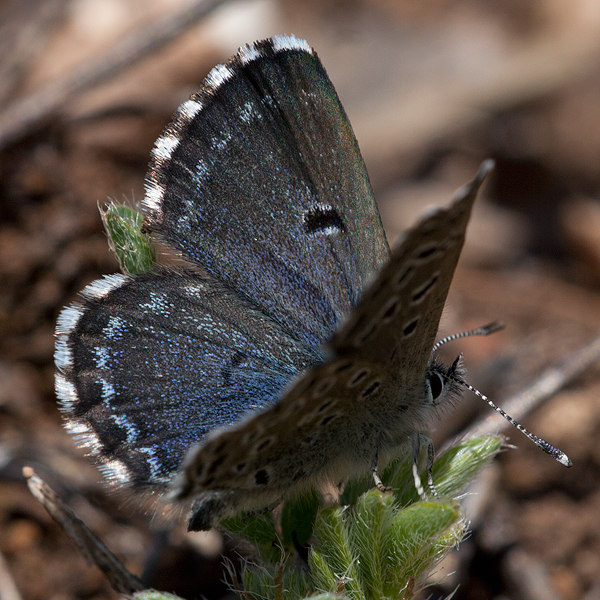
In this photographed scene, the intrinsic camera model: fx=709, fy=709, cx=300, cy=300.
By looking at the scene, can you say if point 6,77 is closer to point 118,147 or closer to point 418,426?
point 118,147

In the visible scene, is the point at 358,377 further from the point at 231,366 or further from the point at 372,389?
the point at 231,366

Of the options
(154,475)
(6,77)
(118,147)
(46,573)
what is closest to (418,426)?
(154,475)

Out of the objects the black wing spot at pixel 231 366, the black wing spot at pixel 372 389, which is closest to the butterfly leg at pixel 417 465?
the black wing spot at pixel 372 389

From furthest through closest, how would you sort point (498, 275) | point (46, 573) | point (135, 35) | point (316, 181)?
point (498, 275), point (135, 35), point (46, 573), point (316, 181)

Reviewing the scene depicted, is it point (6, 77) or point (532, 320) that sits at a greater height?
point (6, 77)

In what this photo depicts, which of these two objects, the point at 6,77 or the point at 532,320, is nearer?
the point at 6,77

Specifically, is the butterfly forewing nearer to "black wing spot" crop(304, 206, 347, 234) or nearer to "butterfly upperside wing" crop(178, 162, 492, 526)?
"butterfly upperside wing" crop(178, 162, 492, 526)

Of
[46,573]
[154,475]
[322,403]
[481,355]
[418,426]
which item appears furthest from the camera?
[481,355]
